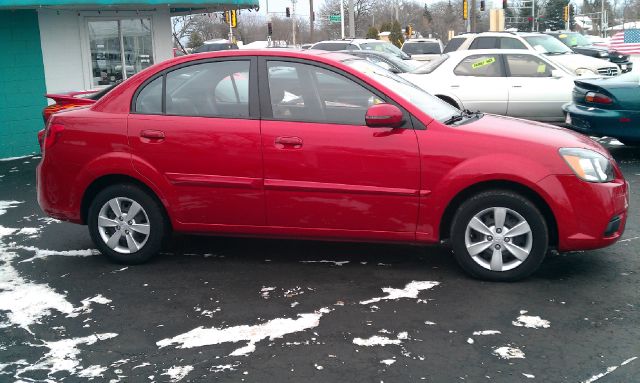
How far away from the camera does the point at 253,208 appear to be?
214 inches

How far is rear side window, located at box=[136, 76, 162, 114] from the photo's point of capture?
5.67 meters

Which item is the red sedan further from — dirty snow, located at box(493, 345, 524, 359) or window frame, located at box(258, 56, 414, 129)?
dirty snow, located at box(493, 345, 524, 359)

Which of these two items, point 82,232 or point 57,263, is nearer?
point 57,263

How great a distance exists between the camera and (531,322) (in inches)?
175

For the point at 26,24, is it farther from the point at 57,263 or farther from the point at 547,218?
the point at 547,218

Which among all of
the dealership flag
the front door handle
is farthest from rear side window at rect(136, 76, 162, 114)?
the dealership flag

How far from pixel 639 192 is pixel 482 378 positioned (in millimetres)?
5044

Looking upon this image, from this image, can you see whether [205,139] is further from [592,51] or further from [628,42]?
[628,42]

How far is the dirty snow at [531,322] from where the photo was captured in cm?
440

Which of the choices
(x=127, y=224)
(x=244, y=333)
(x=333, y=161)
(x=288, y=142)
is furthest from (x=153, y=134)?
(x=244, y=333)

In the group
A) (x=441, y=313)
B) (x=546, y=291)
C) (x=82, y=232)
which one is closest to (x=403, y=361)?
(x=441, y=313)

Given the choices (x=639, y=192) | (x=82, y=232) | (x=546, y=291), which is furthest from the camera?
(x=639, y=192)

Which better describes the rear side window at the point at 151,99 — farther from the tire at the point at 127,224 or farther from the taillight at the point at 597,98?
the taillight at the point at 597,98

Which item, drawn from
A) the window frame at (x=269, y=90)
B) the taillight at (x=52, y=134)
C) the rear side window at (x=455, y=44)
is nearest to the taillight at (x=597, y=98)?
the window frame at (x=269, y=90)
